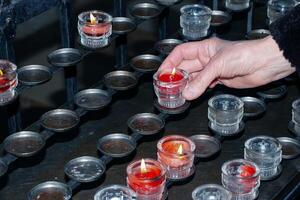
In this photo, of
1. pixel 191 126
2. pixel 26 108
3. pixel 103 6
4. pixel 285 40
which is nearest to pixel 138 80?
pixel 191 126

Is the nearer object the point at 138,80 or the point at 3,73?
the point at 3,73

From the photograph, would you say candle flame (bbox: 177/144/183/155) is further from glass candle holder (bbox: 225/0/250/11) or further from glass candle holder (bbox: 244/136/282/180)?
glass candle holder (bbox: 225/0/250/11)

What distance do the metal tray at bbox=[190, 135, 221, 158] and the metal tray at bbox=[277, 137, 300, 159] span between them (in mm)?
171

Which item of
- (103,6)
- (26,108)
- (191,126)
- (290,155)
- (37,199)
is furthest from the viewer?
(103,6)

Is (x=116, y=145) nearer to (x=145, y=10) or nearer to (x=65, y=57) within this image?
(x=65, y=57)

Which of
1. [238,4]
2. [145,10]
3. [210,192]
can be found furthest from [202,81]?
[238,4]

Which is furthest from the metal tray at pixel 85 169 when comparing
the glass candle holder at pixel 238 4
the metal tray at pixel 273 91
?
the glass candle holder at pixel 238 4

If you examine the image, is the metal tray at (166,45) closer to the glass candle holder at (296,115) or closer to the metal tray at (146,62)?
the metal tray at (146,62)

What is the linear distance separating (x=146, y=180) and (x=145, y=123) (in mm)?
345

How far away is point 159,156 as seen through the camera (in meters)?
1.92

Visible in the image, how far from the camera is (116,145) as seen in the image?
203cm

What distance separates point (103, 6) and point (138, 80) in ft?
6.76

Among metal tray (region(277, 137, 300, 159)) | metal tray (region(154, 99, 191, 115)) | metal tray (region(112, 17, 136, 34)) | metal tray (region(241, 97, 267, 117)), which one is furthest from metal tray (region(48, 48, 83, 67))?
metal tray (region(277, 137, 300, 159))

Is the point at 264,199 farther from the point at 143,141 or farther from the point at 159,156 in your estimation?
the point at 143,141
